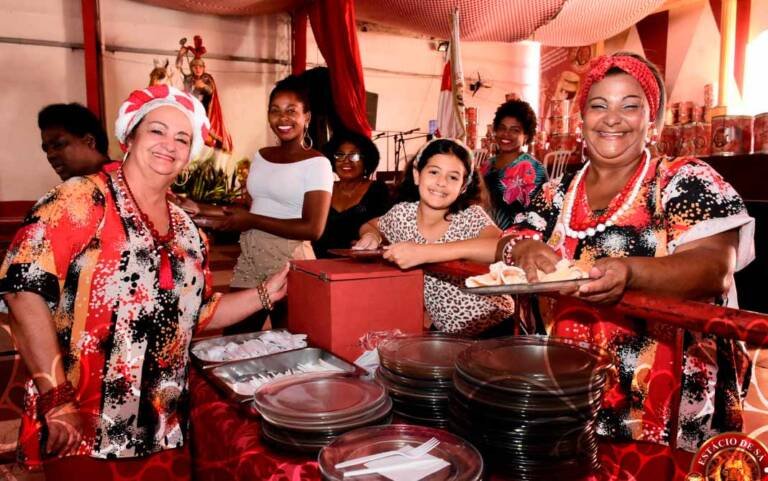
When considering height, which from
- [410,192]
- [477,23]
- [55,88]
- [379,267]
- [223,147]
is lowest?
[379,267]

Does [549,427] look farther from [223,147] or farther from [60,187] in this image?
[223,147]

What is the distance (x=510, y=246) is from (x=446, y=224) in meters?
0.76

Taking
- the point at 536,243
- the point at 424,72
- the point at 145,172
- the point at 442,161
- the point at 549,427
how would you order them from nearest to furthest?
1. the point at 549,427
2. the point at 536,243
3. the point at 145,172
4. the point at 442,161
5. the point at 424,72

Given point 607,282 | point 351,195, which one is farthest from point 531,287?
point 351,195

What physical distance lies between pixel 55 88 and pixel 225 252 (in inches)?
137

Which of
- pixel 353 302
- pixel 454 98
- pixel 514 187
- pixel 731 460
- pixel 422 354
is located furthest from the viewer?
pixel 454 98

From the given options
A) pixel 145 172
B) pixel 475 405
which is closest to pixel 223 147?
pixel 145 172

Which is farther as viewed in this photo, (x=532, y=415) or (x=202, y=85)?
(x=202, y=85)

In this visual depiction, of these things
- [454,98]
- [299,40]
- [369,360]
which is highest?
[299,40]

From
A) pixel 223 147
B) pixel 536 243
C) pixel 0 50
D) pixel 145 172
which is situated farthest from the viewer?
pixel 223 147

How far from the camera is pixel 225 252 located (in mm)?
8484

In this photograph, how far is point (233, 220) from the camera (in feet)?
7.65

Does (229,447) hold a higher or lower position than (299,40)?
lower

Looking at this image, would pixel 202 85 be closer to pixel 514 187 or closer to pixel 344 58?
pixel 344 58
